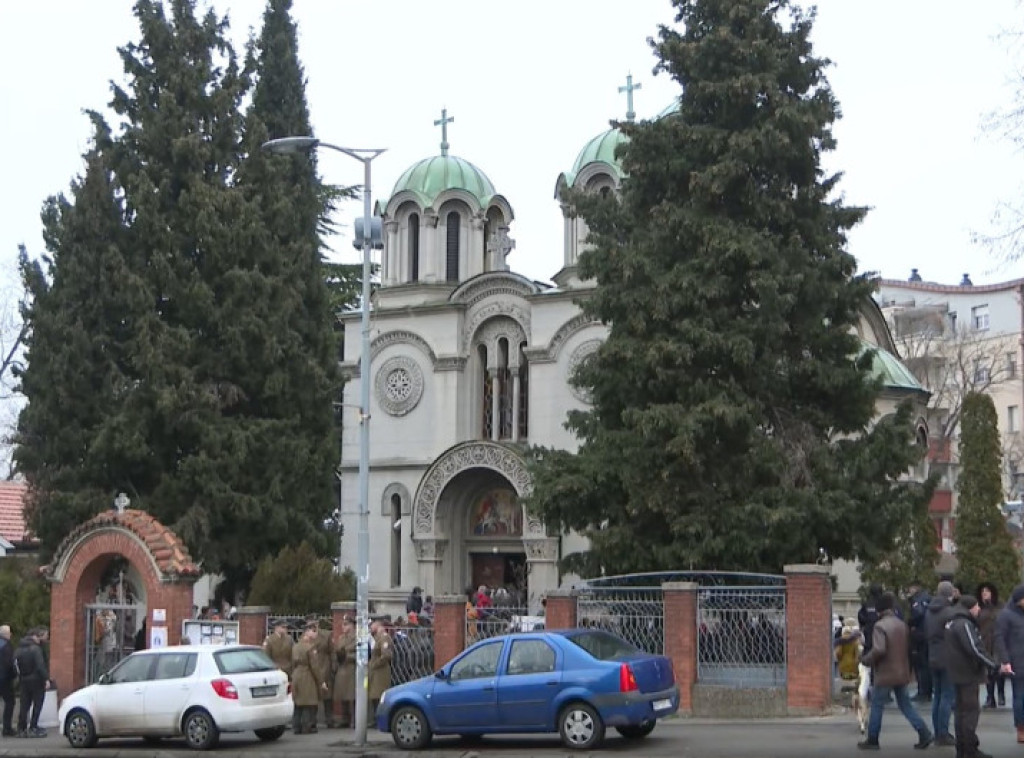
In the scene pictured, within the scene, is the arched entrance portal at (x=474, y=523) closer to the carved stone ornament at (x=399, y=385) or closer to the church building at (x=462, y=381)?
the church building at (x=462, y=381)

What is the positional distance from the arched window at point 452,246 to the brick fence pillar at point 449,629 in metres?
19.4

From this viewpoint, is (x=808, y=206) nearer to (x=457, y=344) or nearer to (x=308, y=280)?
(x=308, y=280)

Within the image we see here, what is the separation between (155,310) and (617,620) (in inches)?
551

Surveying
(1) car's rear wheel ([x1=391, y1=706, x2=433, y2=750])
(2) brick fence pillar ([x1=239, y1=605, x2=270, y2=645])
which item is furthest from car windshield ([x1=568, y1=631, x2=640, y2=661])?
(2) brick fence pillar ([x1=239, y1=605, x2=270, y2=645])

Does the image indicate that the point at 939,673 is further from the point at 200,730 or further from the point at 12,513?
the point at 12,513

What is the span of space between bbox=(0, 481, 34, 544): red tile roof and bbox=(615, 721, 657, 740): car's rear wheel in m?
23.4

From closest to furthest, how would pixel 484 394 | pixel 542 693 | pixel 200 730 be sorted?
pixel 542 693
pixel 200 730
pixel 484 394

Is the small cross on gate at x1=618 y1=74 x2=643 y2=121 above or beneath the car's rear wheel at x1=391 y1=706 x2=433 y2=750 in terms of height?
above

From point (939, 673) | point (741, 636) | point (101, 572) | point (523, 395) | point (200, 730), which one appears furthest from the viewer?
point (523, 395)

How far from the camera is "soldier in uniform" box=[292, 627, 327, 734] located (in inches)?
825

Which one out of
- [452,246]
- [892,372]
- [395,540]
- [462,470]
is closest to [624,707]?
[462,470]

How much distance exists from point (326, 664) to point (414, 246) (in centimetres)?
2122

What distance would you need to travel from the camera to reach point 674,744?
17.3 meters

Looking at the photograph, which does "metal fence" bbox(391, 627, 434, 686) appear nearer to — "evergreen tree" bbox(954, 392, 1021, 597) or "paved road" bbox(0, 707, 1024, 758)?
"paved road" bbox(0, 707, 1024, 758)
